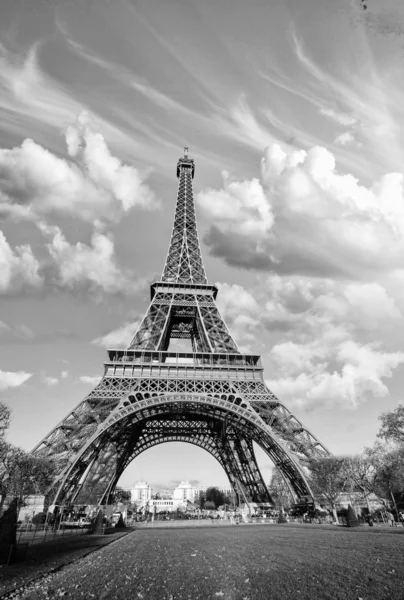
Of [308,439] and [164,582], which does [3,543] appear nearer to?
[164,582]

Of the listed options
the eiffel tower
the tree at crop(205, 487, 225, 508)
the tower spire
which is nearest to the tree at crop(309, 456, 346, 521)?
the eiffel tower

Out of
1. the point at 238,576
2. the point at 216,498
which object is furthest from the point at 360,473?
the point at 216,498

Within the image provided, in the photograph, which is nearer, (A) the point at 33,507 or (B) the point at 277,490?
(A) the point at 33,507

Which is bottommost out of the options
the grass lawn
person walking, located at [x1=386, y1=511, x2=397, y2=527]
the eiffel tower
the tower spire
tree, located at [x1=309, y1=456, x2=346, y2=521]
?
the grass lawn

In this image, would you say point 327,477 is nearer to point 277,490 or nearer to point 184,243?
point 184,243

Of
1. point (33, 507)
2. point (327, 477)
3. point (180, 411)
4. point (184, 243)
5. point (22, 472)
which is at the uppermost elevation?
point (184, 243)

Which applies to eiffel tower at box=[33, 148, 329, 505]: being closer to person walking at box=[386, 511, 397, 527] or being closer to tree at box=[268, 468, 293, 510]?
person walking at box=[386, 511, 397, 527]

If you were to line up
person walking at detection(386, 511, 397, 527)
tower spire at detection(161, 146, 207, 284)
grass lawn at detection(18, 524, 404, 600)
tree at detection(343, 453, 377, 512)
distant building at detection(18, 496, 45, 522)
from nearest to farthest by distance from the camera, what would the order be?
grass lawn at detection(18, 524, 404, 600) → person walking at detection(386, 511, 397, 527) → distant building at detection(18, 496, 45, 522) → tree at detection(343, 453, 377, 512) → tower spire at detection(161, 146, 207, 284)

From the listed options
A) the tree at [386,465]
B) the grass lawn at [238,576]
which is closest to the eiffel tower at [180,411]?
the tree at [386,465]
